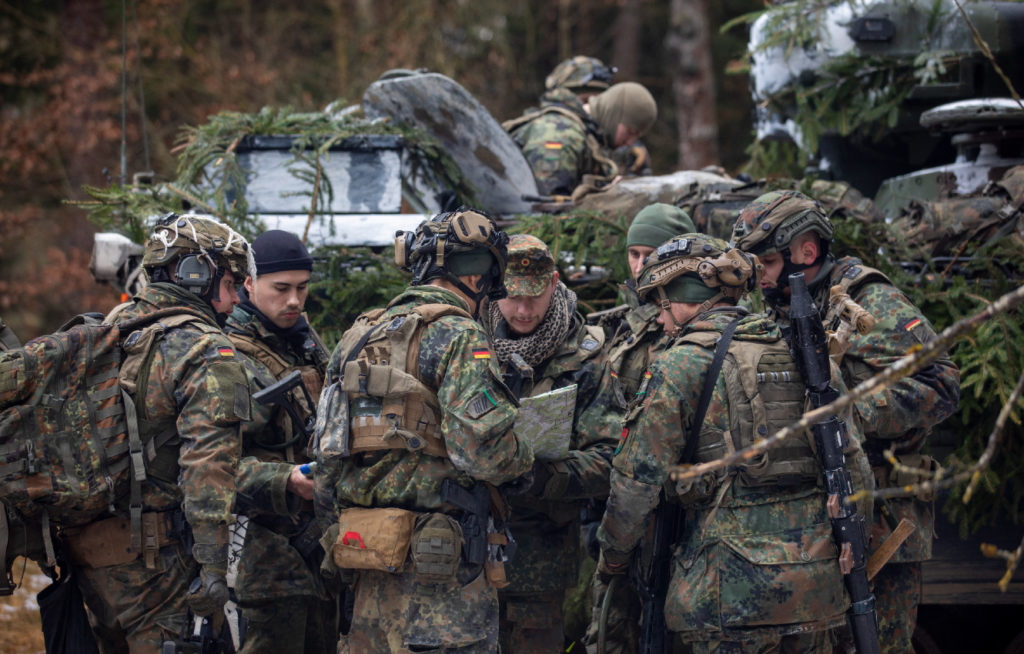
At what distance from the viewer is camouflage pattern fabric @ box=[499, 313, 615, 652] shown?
4.81 meters

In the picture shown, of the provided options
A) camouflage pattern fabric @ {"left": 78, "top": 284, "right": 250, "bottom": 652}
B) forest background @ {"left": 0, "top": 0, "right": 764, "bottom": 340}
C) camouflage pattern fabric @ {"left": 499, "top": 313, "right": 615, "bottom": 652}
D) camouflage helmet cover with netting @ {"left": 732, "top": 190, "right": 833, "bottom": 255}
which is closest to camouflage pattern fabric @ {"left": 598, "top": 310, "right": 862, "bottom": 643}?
camouflage helmet cover with netting @ {"left": 732, "top": 190, "right": 833, "bottom": 255}

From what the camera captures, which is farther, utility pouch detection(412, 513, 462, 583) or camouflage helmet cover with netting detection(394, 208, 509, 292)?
camouflage helmet cover with netting detection(394, 208, 509, 292)

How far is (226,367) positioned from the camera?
4.27 metres

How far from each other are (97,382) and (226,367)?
0.51m

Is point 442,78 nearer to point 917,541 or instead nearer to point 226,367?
point 226,367

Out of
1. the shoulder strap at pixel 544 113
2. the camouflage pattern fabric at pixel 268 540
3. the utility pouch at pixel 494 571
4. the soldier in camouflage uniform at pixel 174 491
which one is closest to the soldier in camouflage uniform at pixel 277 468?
the camouflage pattern fabric at pixel 268 540

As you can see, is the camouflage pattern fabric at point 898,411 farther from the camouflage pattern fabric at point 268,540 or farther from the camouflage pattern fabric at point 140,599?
the camouflage pattern fabric at point 140,599

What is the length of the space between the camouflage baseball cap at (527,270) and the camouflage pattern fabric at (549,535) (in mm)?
306

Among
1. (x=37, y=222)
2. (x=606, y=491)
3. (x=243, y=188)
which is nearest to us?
(x=606, y=491)

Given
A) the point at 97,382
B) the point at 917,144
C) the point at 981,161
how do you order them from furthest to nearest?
the point at 917,144
the point at 981,161
the point at 97,382

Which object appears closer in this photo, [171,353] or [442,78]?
[171,353]

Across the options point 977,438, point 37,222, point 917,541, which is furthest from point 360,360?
point 37,222

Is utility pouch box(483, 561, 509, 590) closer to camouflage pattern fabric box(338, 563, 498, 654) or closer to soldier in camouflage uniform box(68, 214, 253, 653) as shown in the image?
camouflage pattern fabric box(338, 563, 498, 654)

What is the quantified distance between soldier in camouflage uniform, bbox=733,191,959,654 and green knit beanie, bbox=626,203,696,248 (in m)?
0.61
